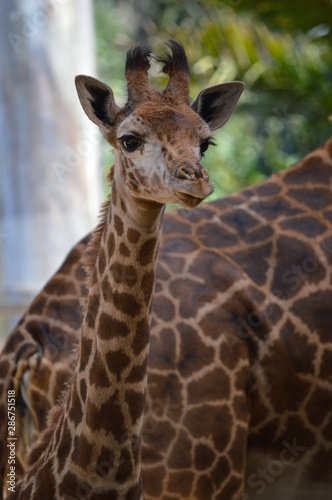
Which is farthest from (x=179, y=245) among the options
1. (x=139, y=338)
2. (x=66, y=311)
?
(x=139, y=338)

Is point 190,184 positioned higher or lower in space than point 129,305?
higher

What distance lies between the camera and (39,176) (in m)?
6.27

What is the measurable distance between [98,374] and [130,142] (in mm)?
875

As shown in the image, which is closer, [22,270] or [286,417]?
[286,417]

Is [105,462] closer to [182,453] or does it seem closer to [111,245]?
[111,245]

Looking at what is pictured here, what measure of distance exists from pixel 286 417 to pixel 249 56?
20.5 feet

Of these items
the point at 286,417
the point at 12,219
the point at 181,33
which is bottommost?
the point at 286,417

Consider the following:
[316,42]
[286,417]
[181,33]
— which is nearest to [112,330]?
[286,417]

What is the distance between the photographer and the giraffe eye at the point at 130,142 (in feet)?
7.99

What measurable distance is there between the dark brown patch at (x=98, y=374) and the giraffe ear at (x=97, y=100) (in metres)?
0.90

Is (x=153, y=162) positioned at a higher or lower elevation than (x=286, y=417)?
higher

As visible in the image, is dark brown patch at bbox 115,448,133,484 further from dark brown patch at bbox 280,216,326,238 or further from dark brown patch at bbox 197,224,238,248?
dark brown patch at bbox 280,216,326,238

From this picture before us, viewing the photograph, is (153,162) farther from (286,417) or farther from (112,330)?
(286,417)

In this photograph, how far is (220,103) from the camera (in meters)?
2.93
